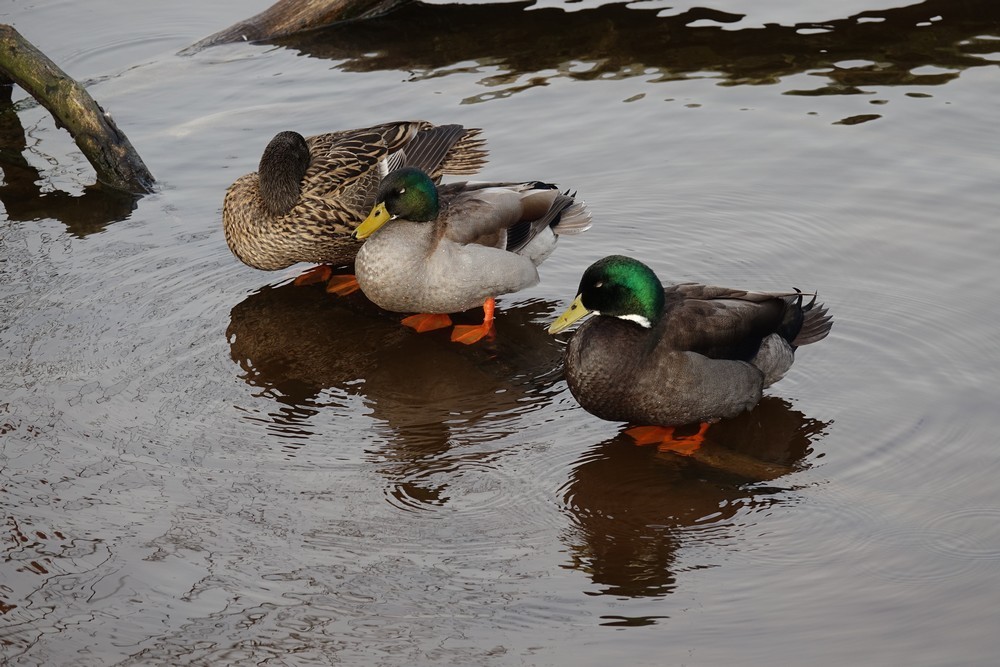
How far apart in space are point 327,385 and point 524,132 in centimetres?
305

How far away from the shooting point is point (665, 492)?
5.23 m

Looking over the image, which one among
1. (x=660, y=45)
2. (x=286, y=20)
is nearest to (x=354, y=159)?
(x=660, y=45)

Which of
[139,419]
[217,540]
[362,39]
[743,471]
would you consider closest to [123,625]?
[217,540]

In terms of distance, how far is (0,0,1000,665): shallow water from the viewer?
4.41 metres

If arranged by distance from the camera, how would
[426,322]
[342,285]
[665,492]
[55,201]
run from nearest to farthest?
[665,492] → [426,322] → [342,285] → [55,201]

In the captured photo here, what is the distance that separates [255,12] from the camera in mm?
10891

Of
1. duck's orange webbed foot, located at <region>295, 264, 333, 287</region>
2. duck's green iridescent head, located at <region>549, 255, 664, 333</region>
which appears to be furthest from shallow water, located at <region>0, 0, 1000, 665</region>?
duck's green iridescent head, located at <region>549, 255, 664, 333</region>

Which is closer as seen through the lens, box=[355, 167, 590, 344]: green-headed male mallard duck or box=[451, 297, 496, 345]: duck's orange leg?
box=[355, 167, 590, 344]: green-headed male mallard duck

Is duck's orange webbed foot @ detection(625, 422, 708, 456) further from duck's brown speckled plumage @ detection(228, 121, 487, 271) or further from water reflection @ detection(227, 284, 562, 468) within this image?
duck's brown speckled plumage @ detection(228, 121, 487, 271)

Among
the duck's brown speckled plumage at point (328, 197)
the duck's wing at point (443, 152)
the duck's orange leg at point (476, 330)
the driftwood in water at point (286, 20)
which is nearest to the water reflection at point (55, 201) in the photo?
the duck's brown speckled plumage at point (328, 197)

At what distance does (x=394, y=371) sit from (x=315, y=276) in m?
1.30

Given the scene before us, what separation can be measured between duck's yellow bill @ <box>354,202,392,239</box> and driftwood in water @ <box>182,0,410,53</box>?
434 cm

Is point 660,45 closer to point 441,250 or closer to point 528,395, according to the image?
point 441,250

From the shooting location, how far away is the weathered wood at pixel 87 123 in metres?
7.98
